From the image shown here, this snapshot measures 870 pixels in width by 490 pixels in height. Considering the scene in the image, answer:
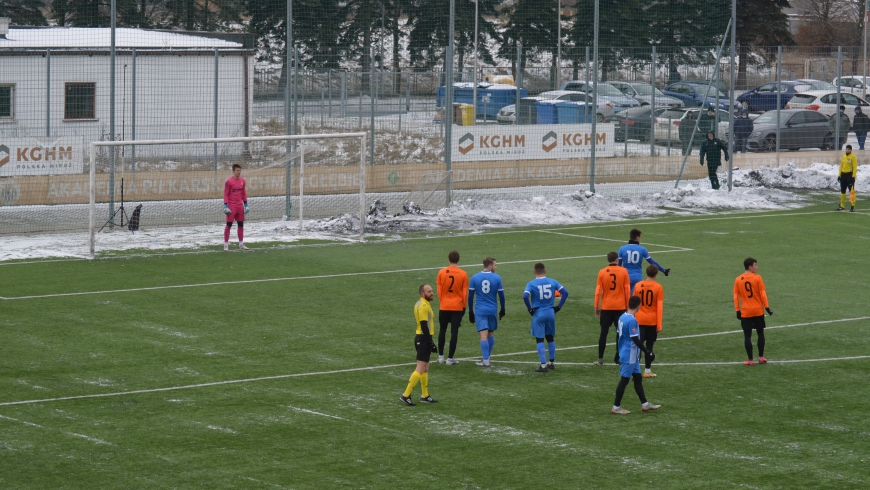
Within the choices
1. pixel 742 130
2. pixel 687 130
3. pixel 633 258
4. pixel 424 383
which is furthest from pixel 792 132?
pixel 424 383

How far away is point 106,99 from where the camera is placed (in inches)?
1096

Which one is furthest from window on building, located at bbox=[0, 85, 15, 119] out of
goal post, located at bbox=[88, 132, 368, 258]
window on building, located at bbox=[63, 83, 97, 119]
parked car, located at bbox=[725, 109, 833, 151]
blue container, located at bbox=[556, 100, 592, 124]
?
parked car, located at bbox=[725, 109, 833, 151]

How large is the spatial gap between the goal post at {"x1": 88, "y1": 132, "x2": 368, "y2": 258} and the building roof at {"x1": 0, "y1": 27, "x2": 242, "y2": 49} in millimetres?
3074

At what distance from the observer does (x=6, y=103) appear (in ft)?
88.2

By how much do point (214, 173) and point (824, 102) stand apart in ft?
79.7

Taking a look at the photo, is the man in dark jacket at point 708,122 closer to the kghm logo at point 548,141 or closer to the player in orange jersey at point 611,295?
the kghm logo at point 548,141

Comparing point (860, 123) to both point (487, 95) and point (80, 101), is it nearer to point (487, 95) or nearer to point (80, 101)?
point (487, 95)

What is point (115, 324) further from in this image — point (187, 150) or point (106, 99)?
point (106, 99)

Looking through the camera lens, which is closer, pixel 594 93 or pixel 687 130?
pixel 594 93

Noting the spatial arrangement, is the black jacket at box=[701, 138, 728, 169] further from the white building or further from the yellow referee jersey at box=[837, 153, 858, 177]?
the white building

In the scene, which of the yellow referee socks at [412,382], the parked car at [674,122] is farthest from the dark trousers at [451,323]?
the parked car at [674,122]

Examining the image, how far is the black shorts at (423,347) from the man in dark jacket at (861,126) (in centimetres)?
3047

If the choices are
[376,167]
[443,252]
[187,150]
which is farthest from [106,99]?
[443,252]

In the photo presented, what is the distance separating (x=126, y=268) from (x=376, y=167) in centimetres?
960
